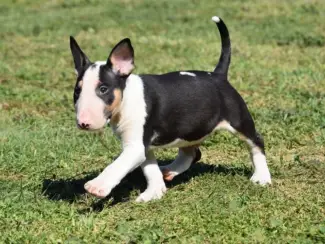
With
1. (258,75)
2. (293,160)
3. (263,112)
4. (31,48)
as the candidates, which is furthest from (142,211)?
(31,48)

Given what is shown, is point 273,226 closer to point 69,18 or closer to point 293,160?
point 293,160

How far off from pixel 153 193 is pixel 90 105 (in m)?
1.12

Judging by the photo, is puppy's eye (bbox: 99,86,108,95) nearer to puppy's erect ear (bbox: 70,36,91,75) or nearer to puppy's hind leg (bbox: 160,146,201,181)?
puppy's erect ear (bbox: 70,36,91,75)

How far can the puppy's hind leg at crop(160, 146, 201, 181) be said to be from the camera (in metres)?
6.69

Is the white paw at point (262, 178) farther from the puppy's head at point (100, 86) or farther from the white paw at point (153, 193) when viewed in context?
the puppy's head at point (100, 86)

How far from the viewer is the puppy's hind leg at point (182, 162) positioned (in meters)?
6.69

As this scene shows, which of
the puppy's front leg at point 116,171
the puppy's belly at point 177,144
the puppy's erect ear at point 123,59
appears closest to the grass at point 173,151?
the puppy's front leg at point 116,171

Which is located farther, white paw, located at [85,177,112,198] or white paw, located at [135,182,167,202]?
white paw, located at [135,182,167,202]

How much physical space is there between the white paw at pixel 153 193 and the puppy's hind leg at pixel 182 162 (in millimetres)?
358

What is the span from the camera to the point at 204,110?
6.28 m

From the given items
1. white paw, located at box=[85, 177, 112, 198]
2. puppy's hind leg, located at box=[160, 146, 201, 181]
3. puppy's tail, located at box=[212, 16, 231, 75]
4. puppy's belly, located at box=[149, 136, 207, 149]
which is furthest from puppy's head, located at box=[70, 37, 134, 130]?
puppy's tail, located at box=[212, 16, 231, 75]

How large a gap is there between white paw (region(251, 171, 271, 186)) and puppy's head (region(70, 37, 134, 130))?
4.80 feet

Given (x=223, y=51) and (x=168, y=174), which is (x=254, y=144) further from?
(x=223, y=51)

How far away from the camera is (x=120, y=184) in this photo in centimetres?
667
